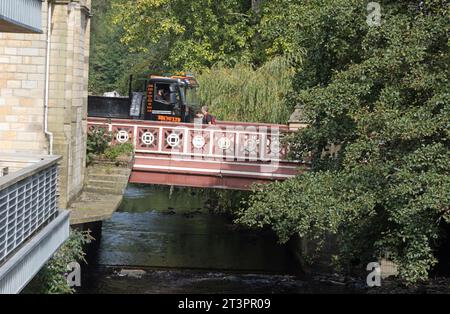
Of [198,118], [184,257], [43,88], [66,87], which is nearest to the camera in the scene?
[43,88]

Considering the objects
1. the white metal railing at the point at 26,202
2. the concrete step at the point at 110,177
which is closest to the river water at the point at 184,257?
the concrete step at the point at 110,177

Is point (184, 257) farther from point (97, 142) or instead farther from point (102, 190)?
point (97, 142)

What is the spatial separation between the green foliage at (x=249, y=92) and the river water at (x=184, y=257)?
3719 millimetres

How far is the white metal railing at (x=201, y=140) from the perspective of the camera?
25.3 m

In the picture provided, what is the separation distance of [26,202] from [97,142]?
Result: 42.8 feet

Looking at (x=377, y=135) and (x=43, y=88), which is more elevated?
(x=43, y=88)

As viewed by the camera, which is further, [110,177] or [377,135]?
[110,177]

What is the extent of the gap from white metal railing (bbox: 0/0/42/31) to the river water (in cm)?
1041

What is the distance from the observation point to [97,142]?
25.8 metres

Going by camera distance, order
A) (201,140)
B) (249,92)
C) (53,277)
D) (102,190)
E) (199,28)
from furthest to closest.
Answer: (199,28) < (249,92) < (201,140) < (102,190) < (53,277)

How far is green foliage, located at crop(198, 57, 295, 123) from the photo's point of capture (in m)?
31.7

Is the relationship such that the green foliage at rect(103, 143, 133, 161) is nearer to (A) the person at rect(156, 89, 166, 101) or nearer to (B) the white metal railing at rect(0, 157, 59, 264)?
(A) the person at rect(156, 89, 166, 101)

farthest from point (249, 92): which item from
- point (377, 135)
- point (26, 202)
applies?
point (26, 202)

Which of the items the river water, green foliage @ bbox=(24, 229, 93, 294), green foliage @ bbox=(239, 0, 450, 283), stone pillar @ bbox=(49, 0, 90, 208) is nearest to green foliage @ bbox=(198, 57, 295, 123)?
the river water
